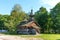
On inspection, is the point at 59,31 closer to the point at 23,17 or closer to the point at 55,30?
the point at 55,30

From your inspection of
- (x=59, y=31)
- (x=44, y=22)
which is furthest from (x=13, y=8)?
(x=59, y=31)

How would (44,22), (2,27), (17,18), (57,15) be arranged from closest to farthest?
1. (44,22)
2. (57,15)
3. (17,18)
4. (2,27)

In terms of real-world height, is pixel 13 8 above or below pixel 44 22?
above

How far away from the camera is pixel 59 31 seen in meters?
74.7

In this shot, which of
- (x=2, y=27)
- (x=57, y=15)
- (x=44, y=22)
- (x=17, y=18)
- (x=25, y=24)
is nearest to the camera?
(x=25, y=24)

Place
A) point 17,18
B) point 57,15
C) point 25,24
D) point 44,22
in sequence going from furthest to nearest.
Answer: point 17,18 < point 57,15 < point 44,22 < point 25,24

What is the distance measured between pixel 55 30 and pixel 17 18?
59.8 ft

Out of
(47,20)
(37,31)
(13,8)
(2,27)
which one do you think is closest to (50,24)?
(47,20)

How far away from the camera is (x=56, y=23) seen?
75.0 m

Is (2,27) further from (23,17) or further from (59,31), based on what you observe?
(59,31)

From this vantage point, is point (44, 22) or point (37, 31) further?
point (44, 22)

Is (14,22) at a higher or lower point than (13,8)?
lower

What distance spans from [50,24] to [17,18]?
16464 millimetres

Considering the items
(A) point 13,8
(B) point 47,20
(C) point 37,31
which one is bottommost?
(C) point 37,31
